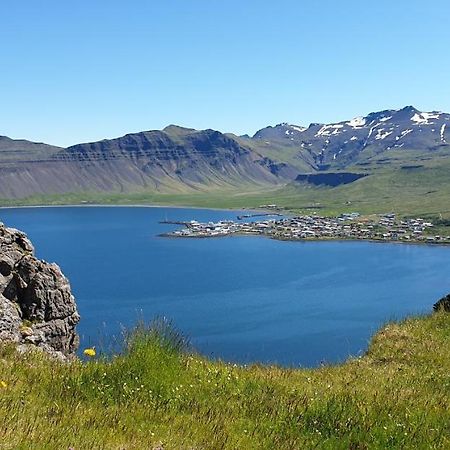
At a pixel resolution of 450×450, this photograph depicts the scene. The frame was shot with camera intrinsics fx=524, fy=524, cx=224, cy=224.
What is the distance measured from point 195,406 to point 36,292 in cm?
1177

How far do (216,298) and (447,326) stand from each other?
402ft

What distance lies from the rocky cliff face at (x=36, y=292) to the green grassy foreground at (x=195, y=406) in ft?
26.1

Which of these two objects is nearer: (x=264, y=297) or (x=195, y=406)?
(x=195, y=406)

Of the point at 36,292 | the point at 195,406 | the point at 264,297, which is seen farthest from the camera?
the point at 264,297

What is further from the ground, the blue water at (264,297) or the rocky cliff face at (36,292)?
the rocky cliff face at (36,292)

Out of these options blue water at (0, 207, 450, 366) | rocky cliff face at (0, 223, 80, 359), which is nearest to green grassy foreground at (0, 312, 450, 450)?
rocky cliff face at (0, 223, 80, 359)

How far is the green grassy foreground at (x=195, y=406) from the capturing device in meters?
6.48

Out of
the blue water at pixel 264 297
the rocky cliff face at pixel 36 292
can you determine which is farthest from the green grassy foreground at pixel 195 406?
the blue water at pixel 264 297

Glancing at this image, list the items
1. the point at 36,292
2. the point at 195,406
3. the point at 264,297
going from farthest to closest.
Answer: the point at 264,297
the point at 36,292
the point at 195,406

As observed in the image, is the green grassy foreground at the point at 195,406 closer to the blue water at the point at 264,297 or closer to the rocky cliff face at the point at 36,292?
the rocky cliff face at the point at 36,292

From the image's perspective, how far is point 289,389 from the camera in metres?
9.98

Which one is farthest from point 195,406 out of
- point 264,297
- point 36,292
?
point 264,297

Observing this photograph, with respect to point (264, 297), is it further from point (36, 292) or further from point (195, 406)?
point (195, 406)

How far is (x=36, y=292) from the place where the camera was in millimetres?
18156
